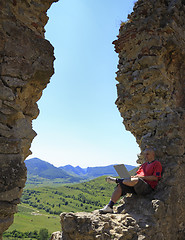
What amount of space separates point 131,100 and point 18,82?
319cm

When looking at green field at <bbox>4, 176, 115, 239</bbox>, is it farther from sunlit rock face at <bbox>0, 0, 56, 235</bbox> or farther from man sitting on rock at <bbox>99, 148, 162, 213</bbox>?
sunlit rock face at <bbox>0, 0, 56, 235</bbox>

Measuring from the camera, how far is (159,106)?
4.53m

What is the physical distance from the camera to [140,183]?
3.71 m

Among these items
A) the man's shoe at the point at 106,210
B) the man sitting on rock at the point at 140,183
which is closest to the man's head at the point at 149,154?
the man sitting on rock at the point at 140,183

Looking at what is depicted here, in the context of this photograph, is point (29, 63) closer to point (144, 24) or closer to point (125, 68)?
point (125, 68)

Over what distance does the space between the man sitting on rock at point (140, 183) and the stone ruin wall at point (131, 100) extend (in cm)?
18

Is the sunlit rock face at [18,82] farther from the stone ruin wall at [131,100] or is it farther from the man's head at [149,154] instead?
the man's head at [149,154]

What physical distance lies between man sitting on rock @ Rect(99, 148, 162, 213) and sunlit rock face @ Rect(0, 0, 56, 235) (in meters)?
1.96

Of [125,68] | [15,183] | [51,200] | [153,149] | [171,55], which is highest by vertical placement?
[171,55]

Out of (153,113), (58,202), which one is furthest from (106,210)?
(58,202)

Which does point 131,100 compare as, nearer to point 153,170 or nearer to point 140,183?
point 153,170

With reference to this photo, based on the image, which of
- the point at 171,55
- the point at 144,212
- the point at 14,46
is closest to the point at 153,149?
the point at 144,212

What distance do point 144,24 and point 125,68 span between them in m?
1.21

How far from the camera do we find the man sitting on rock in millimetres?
3666
